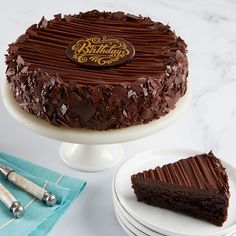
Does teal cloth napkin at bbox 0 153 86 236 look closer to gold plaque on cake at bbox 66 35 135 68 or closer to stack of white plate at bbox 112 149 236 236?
stack of white plate at bbox 112 149 236 236

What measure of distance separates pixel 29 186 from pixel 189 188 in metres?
0.39

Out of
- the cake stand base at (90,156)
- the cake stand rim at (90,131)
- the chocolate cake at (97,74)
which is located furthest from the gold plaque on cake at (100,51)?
the cake stand base at (90,156)

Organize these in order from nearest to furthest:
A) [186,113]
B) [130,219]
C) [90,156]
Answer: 1. [130,219]
2. [90,156]
3. [186,113]

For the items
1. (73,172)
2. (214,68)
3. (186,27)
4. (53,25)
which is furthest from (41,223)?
(186,27)

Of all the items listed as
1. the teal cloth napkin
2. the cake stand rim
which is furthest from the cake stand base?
the cake stand rim

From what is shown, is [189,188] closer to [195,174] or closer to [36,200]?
[195,174]

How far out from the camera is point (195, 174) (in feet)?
4.88

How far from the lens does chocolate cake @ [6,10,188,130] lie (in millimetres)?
1486

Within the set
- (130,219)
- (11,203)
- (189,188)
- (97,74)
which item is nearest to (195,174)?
(189,188)

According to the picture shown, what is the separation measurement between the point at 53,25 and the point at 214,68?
0.68m

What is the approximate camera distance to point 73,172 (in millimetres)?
1720

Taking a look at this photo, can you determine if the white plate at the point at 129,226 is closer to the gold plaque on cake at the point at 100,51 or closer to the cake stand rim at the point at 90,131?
the cake stand rim at the point at 90,131

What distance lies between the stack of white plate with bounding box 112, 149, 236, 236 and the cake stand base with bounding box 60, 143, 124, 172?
0.54 ft

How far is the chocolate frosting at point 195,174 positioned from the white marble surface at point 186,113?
0.53 ft
